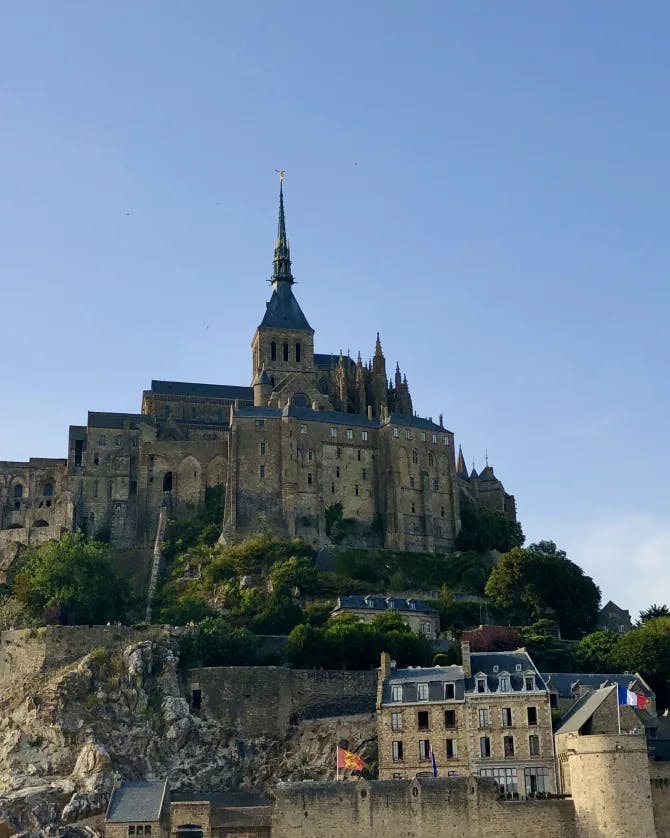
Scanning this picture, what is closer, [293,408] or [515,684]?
[515,684]

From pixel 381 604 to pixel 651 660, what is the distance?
59.0 ft

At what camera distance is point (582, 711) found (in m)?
62.5

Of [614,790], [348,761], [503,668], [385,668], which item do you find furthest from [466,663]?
[614,790]

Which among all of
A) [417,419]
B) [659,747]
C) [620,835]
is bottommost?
[620,835]

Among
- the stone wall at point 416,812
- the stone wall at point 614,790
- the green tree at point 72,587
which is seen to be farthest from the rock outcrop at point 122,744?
the stone wall at point 614,790

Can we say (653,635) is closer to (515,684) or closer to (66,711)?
(515,684)

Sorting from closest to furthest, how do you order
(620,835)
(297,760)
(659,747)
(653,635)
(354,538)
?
(620,835) < (659,747) < (297,760) < (653,635) < (354,538)

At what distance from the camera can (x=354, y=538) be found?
101m

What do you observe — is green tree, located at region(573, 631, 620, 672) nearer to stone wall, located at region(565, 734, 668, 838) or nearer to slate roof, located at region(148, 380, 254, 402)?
stone wall, located at region(565, 734, 668, 838)

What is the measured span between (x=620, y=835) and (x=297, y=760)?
60.9ft

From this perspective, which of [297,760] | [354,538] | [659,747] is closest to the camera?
[659,747]

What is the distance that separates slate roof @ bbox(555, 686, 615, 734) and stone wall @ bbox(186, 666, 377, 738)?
11.7 metres

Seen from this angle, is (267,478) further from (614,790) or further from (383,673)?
(614,790)

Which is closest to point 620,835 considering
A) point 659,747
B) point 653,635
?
point 659,747
